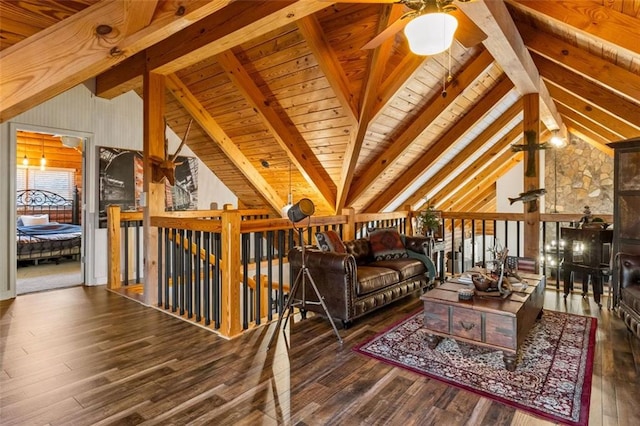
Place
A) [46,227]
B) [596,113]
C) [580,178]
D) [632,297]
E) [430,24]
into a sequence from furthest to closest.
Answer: [580,178] → [46,227] → [596,113] → [632,297] → [430,24]

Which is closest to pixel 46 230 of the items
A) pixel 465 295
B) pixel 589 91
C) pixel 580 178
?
pixel 465 295

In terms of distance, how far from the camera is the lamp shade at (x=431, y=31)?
6.58 feet

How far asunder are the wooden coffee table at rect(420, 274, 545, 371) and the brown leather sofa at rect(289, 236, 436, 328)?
27.4 inches

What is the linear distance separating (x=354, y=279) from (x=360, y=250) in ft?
3.04

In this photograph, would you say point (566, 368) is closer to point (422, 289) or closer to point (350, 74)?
point (422, 289)

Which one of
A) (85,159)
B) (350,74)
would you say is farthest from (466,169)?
(85,159)

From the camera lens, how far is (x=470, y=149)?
6.30 meters

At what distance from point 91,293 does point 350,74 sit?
13.8ft

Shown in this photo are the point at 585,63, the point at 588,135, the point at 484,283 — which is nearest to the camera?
the point at 484,283

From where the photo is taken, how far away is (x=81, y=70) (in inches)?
67.5

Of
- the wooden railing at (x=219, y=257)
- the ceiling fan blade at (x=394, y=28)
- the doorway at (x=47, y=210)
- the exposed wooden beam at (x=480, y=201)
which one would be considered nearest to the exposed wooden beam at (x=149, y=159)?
the wooden railing at (x=219, y=257)

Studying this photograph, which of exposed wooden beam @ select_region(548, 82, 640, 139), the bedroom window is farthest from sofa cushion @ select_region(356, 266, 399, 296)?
the bedroom window

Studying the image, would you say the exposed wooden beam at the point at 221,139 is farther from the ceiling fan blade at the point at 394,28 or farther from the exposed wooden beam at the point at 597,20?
the exposed wooden beam at the point at 597,20

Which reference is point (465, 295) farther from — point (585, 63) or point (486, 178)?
point (486, 178)
